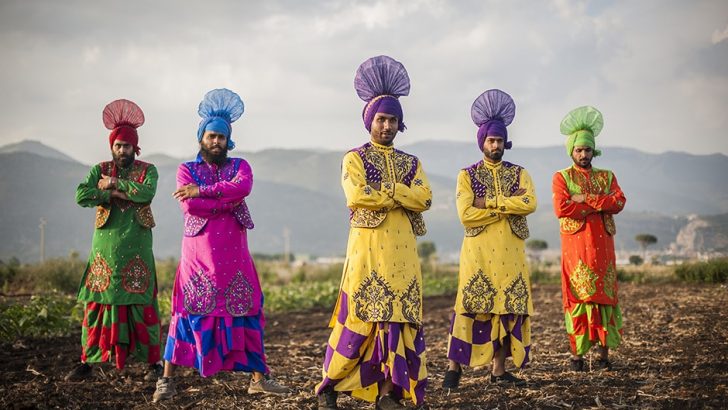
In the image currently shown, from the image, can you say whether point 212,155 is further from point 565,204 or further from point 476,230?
point 565,204

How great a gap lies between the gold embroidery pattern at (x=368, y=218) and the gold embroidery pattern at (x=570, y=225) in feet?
10.0

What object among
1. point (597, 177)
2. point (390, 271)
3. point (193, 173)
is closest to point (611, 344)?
point (597, 177)

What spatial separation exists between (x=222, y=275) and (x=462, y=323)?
2389mm

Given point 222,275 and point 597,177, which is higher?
point 597,177

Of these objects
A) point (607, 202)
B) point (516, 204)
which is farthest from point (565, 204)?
point (516, 204)

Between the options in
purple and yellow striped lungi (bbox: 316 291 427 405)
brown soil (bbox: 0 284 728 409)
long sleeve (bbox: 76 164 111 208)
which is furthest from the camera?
long sleeve (bbox: 76 164 111 208)

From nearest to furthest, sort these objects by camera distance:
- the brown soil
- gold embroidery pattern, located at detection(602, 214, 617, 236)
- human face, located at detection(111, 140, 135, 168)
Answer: the brown soil → human face, located at detection(111, 140, 135, 168) → gold embroidery pattern, located at detection(602, 214, 617, 236)

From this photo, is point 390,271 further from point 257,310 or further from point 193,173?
point 193,173

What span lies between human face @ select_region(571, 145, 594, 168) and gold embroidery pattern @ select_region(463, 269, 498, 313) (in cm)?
200

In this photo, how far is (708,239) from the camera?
17453 mm

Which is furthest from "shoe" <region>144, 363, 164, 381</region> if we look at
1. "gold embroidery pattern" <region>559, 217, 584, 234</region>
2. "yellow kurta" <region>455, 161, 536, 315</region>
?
"gold embroidery pattern" <region>559, 217, 584, 234</region>

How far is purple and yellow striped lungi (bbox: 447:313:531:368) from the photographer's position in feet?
21.2

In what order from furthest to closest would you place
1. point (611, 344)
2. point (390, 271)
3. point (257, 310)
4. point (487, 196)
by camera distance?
point (611, 344), point (487, 196), point (257, 310), point (390, 271)

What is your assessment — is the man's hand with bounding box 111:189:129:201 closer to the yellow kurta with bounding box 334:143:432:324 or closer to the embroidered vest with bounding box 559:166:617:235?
the yellow kurta with bounding box 334:143:432:324
